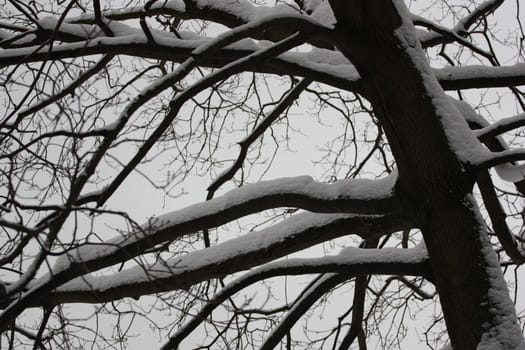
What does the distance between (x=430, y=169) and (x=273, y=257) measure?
3.69ft

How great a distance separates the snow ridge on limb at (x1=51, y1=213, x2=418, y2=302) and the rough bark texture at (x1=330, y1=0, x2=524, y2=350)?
384mm

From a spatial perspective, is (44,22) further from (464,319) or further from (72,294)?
(464,319)

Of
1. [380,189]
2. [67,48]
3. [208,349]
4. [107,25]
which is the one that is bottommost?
[208,349]

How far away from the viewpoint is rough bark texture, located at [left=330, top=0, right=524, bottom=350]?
3301mm

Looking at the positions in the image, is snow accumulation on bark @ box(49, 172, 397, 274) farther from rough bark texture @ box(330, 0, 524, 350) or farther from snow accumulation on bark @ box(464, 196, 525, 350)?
snow accumulation on bark @ box(464, 196, 525, 350)

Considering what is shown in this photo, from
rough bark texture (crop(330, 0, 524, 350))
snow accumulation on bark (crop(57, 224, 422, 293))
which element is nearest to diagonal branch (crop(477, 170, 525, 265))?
rough bark texture (crop(330, 0, 524, 350))

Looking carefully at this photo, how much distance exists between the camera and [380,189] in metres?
3.84

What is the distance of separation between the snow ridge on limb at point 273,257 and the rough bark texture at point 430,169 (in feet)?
1.26

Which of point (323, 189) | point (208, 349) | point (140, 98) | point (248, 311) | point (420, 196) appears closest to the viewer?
point (140, 98)

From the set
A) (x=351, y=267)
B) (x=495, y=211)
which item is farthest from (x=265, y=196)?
(x=495, y=211)

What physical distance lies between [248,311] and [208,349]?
534 mm

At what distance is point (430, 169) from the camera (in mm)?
3537

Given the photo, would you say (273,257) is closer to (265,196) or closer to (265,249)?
(265,249)

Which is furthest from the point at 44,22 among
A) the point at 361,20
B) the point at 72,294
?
the point at 361,20
